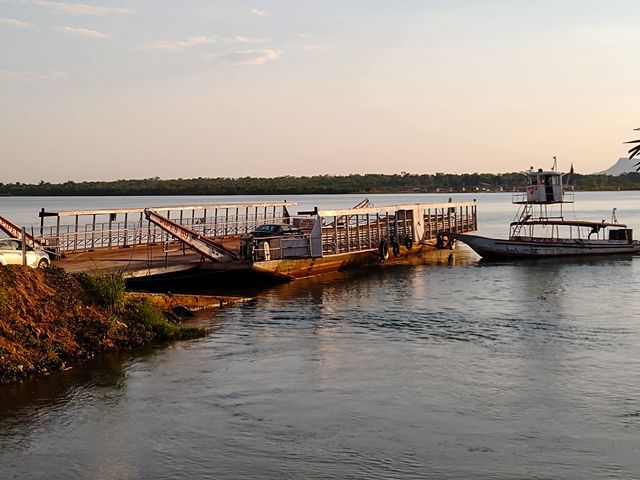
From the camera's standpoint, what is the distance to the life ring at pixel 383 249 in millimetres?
48688

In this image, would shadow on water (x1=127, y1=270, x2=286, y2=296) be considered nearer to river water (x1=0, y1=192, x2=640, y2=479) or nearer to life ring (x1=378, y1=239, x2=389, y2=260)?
river water (x1=0, y1=192, x2=640, y2=479)

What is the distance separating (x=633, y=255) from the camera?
54562 mm

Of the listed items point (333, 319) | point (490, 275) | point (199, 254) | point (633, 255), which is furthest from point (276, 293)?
point (633, 255)

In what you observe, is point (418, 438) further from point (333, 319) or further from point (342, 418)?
point (333, 319)

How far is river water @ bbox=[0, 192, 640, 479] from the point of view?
47.6 feet

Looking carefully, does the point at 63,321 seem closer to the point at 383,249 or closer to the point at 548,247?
the point at 383,249

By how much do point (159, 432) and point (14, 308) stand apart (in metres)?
7.41

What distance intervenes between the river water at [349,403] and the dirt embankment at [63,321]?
667 mm

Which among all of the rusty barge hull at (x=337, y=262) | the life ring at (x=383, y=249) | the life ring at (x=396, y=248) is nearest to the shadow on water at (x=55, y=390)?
the rusty barge hull at (x=337, y=262)

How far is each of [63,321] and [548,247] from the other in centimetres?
3805

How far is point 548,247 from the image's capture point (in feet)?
176

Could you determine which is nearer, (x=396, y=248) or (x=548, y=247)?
(x=396, y=248)

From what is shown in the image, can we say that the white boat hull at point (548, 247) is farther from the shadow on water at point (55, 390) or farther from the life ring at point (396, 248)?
the shadow on water at point (55, 390)

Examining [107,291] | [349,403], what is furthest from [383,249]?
[349,403]
